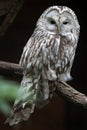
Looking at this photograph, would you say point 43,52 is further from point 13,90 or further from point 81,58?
point 81,58

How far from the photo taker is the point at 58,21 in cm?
306

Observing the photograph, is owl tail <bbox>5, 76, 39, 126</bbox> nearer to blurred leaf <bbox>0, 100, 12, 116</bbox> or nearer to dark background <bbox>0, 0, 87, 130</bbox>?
blurred leaf <bbox>0, 100, 12, 116</bbox>

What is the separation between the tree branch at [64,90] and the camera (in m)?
2.63

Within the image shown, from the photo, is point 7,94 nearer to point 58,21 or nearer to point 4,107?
point 4,107

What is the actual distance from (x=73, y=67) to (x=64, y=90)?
2.75 m

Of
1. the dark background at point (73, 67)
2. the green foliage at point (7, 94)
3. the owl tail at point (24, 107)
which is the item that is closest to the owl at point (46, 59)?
the owl tail at point (24, 107)

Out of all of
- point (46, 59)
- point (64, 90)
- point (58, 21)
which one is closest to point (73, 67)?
point (58, 21)

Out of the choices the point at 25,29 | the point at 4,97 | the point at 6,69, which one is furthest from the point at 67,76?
the point at 25,29

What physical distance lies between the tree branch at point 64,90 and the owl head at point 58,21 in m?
0.38

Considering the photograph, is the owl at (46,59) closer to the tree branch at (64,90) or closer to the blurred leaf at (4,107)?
the tree branch at (64,90)

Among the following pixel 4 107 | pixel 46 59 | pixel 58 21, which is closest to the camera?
pixel 4 107

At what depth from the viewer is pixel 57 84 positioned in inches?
109

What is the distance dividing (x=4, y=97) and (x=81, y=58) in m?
4.18

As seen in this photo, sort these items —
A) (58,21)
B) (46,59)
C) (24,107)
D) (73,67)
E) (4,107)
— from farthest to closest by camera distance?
(73,67)
(58,21)
(46,59)
(24,107)
(4,107)
